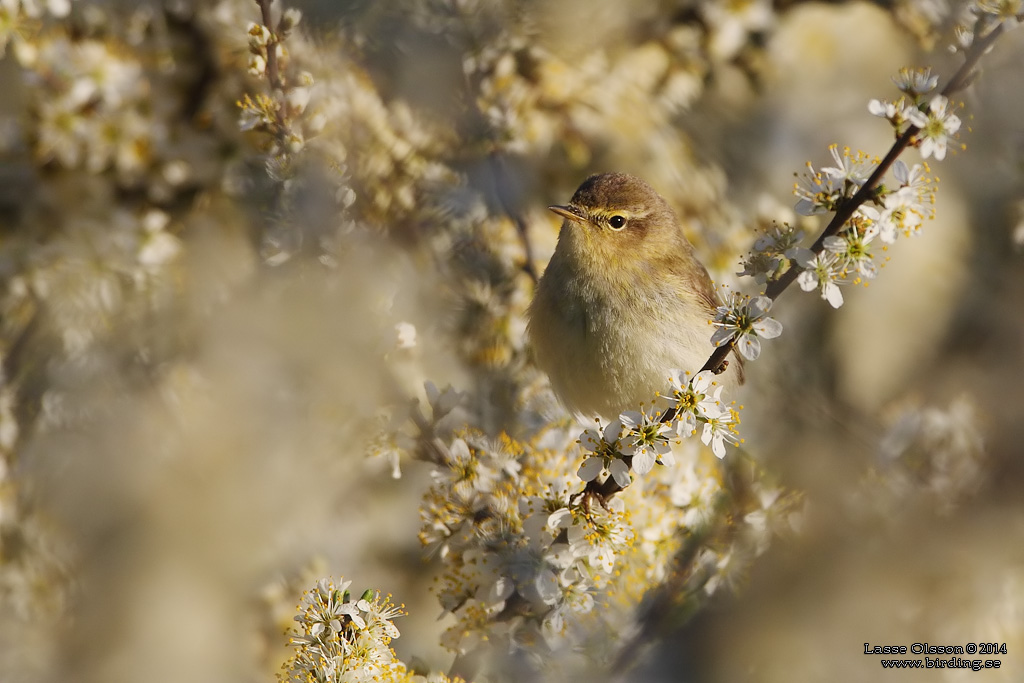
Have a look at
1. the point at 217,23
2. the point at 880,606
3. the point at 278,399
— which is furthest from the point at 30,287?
the point at 880,606

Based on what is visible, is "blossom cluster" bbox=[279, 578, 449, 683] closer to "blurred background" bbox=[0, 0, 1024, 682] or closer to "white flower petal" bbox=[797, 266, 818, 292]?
"blurred background" bbox=[0, 0, 1024, 682]

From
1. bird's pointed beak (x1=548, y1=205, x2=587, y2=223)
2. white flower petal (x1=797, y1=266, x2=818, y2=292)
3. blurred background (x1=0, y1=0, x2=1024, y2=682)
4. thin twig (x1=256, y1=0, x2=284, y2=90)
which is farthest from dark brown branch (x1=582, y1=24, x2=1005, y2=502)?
thin twig (x1=256, y1=0, x2=284, y2=90)

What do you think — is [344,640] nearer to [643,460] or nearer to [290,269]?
[643,460]

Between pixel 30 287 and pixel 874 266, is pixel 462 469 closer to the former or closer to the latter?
pixel 874 266

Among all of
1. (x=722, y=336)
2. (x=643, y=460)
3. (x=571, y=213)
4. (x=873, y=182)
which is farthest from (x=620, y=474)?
(x=571, y=213)

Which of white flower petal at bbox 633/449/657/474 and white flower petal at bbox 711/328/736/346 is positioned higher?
white flower petal at bbox 711/328/736/346
